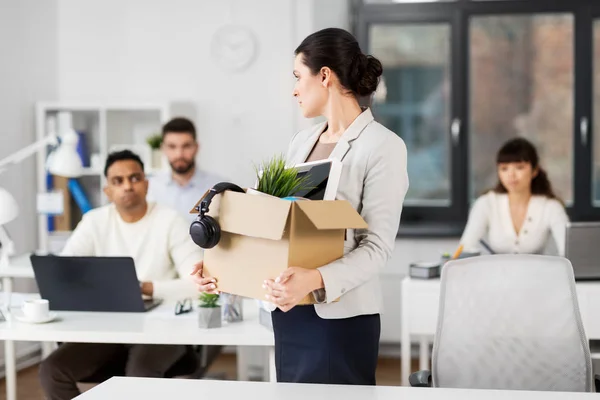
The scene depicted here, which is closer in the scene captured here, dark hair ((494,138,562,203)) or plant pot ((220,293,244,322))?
plant pot ((220,293,244,322))

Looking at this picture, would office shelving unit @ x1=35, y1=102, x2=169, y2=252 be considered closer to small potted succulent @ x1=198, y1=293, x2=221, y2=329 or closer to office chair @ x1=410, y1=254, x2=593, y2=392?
small potted succulent @ x1=198, y1=293, x2=221, y2=329

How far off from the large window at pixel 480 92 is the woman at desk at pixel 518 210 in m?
0.70

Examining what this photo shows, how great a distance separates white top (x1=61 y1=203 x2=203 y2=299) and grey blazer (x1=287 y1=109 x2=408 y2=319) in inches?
60.9

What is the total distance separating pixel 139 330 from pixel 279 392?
0.96 m

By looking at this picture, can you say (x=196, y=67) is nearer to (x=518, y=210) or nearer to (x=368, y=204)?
(x=518, y=210)

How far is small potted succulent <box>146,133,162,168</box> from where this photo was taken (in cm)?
502

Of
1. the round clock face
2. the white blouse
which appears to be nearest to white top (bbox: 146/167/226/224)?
the round clock face

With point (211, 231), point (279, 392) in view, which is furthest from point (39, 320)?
point (279, 392)

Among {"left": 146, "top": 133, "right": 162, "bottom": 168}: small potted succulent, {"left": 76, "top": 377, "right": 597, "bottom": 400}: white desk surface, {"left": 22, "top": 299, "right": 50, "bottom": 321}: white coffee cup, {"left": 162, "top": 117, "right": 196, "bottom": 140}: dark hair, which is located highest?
{"left": 162, "top": 117, "right": 196, "bottom": 140}: dark hair

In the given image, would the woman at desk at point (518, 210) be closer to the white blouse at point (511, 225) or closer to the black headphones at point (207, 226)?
the white blouse at point (511, 225)

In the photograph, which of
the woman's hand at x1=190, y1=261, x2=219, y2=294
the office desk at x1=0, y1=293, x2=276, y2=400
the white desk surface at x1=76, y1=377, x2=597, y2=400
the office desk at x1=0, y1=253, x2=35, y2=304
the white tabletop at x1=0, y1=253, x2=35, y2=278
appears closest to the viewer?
the white desk surface at x1=76, y1=377, x2=597, y2=400

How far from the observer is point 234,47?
512 centimetres

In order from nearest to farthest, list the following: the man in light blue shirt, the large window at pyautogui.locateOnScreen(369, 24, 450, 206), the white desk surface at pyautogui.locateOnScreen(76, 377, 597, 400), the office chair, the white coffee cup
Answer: the white desk surface at pyautogui.locateOnScreen(76, 377, 597, 400) < the office chair < the white coffee cup < the man in light blue shirt < the large window at pyautogui.locateOnScreen(369, 24, 450, 206)

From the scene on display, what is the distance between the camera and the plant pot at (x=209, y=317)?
2.71 meters
